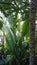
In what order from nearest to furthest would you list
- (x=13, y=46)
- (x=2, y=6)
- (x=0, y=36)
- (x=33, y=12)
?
(x=33, y=12) < (x=2, y=6) < (x=13, y=46) < (x=0, y=36)

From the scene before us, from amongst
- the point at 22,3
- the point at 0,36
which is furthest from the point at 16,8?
the point at 0,36

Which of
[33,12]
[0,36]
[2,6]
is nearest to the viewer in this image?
[33,12]

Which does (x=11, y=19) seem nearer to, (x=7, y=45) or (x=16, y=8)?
(x=7, y=45)

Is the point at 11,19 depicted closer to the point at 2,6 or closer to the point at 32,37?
the point at 2,6

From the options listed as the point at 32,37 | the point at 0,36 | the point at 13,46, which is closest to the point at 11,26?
the point at 13,46

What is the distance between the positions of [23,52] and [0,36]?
1.29m

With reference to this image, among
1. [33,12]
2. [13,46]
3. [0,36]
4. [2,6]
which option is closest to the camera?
[33,12]

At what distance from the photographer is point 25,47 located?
4043 mm

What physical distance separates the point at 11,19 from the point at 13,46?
1.79 feet

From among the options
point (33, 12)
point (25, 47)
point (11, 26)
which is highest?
point (33, 12)

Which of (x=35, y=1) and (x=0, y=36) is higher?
(x=35, y=1)

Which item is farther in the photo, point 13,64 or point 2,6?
point 13,64

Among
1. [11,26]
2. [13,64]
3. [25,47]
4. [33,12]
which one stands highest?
[33,12]

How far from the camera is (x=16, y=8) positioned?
2.41 metres
